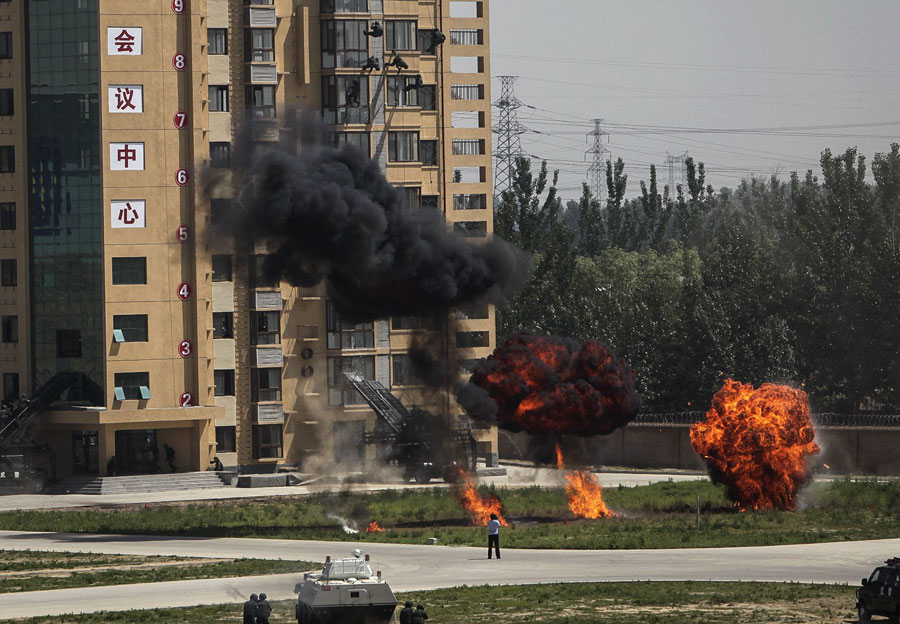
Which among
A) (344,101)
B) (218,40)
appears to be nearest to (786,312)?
(344,101)

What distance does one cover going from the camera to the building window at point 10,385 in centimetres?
11131

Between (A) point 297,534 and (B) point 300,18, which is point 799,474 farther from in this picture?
(B) point 300,18

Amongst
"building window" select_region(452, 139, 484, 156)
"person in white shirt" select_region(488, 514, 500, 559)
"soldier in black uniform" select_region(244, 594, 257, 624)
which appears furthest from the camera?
"building window" select_region(452, 139, 484, 156)

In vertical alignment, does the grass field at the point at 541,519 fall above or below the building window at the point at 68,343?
below

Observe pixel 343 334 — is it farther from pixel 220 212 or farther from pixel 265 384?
pixel 220 212

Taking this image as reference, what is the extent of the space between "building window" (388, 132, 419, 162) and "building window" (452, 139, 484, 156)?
5038mm

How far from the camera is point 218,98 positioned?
112688mm

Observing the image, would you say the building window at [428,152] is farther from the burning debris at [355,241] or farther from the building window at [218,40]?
the burning debris at [355,241]

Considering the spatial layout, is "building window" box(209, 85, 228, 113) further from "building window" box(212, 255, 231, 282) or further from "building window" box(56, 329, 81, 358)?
"building window" box(56, 329, 81, 358)

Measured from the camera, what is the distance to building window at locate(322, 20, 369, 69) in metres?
114

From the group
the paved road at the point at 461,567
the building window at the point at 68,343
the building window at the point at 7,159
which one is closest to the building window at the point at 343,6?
the building window at the point at 7,159

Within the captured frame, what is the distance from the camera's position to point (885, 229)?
128 meters

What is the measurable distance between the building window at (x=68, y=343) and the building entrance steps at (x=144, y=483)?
27.6 feet

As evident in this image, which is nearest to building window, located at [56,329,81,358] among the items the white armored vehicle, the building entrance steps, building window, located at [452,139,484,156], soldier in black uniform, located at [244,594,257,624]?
the building entrance steps
